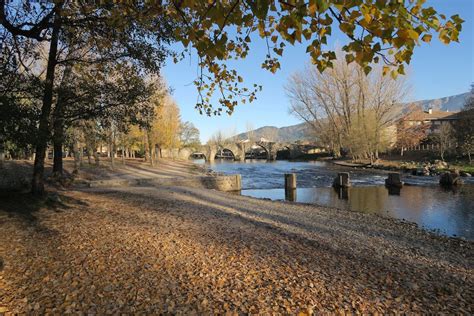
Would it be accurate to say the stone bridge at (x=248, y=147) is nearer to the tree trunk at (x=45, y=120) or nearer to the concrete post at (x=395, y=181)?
the concrete post at (x=395, y=181)

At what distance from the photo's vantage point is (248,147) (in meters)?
99.2

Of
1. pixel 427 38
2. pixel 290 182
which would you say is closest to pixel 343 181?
pixel 290 182

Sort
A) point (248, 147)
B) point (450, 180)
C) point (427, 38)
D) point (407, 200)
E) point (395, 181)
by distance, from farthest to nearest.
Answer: point (248, 147), point (395, 181), point (450, 180), point (407, 200), point (427, 38)

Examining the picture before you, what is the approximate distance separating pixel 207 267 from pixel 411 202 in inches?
586

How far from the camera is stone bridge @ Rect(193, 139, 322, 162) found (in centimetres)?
8400

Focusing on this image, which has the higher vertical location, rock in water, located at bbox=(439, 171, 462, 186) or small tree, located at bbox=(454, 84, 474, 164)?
small tree, located at bbox=(454, 84, 474, 164)

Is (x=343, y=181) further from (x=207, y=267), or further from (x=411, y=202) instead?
(x=207, y=267)

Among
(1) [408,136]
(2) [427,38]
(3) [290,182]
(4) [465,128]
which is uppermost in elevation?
(4) [465,128]

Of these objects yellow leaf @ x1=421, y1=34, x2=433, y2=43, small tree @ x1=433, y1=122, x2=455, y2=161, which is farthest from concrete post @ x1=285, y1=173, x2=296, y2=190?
small tree @ x1=433, y1=122, x2=455, y2=161

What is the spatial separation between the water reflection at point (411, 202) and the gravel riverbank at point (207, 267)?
15.6ft

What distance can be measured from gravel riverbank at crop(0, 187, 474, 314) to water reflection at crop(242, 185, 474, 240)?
476cm

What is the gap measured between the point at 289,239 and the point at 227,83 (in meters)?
3.26

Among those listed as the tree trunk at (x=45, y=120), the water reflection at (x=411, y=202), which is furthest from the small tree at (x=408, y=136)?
the tree trunk at (x=45, y=120)

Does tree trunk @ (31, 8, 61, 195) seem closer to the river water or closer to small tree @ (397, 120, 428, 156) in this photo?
the river water
